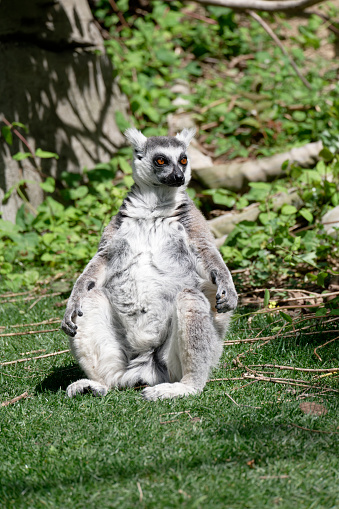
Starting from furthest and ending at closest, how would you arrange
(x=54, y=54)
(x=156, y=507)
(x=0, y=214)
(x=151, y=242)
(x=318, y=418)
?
1. (x=54, y=54)
2. (x=0, y=214)
3. (x=151, y=242)
4. (x=318, y=418)
5. (x=156, y=507)

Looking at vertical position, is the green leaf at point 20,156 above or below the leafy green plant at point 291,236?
above

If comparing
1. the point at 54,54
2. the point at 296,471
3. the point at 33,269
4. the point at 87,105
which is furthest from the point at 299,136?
the point at 296,471

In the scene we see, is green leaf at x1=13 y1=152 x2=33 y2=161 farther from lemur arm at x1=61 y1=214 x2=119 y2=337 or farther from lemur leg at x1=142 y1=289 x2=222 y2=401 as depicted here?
lemur leg at x1=142 y1=289 x2=222 y2=401

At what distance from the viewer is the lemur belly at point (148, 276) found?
3699mm

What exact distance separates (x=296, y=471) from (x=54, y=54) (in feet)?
Result: 22.4

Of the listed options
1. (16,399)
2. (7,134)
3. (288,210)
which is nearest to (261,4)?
(288,210)

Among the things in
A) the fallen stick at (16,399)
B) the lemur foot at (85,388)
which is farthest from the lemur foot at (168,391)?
the fallen stick at (16,399)

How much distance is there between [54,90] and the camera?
7852 millimetres

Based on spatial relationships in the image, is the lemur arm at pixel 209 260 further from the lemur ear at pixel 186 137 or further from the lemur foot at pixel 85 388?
the lemur foot at pixel 85 388

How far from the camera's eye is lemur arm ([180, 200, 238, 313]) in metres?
3.56

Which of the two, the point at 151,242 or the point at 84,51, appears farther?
the point at 84,51

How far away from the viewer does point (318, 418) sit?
3027 mm

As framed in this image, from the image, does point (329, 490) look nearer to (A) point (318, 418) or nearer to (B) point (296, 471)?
(B) point (296, 471)

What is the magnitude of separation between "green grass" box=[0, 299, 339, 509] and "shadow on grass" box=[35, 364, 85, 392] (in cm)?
2
